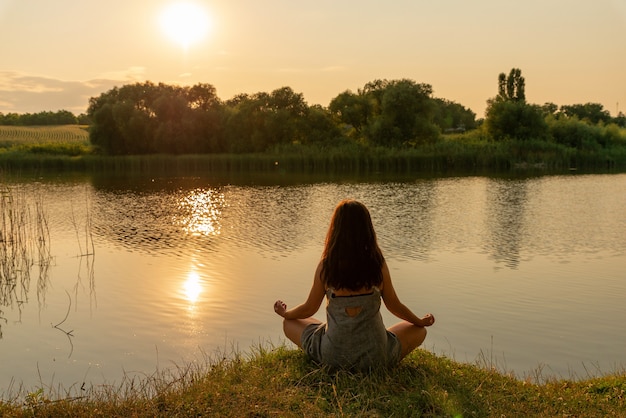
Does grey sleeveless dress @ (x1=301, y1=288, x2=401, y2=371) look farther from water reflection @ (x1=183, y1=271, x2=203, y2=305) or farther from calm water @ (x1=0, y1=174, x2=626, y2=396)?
water reflection @ (x1=183, y1=271, x2=203, y2=305)

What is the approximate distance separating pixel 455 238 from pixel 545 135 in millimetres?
44305

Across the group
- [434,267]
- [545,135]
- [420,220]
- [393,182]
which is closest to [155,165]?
[393,182]

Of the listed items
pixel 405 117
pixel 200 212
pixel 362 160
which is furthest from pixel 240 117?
pixel 200 212

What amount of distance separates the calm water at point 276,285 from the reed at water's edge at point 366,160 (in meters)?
23.8

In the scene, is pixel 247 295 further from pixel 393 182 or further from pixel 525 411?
pixel 393 182

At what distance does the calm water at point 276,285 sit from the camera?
24.2 ft

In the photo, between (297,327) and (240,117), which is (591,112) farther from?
(297,327)

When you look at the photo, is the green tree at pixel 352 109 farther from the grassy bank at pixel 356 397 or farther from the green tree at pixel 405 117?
the grassy bank at pixel 356 397

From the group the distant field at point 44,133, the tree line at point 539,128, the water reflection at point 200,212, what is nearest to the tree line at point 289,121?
the tree line at point 539,128

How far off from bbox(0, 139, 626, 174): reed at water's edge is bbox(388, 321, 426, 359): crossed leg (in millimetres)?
40358

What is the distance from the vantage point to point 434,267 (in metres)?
12.1

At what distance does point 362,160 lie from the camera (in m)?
47.7

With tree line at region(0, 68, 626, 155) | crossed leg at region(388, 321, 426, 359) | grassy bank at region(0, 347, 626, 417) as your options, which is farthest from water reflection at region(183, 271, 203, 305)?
tree line at region(0, 68, 626, 155)

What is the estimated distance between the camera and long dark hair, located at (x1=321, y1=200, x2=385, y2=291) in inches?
189
